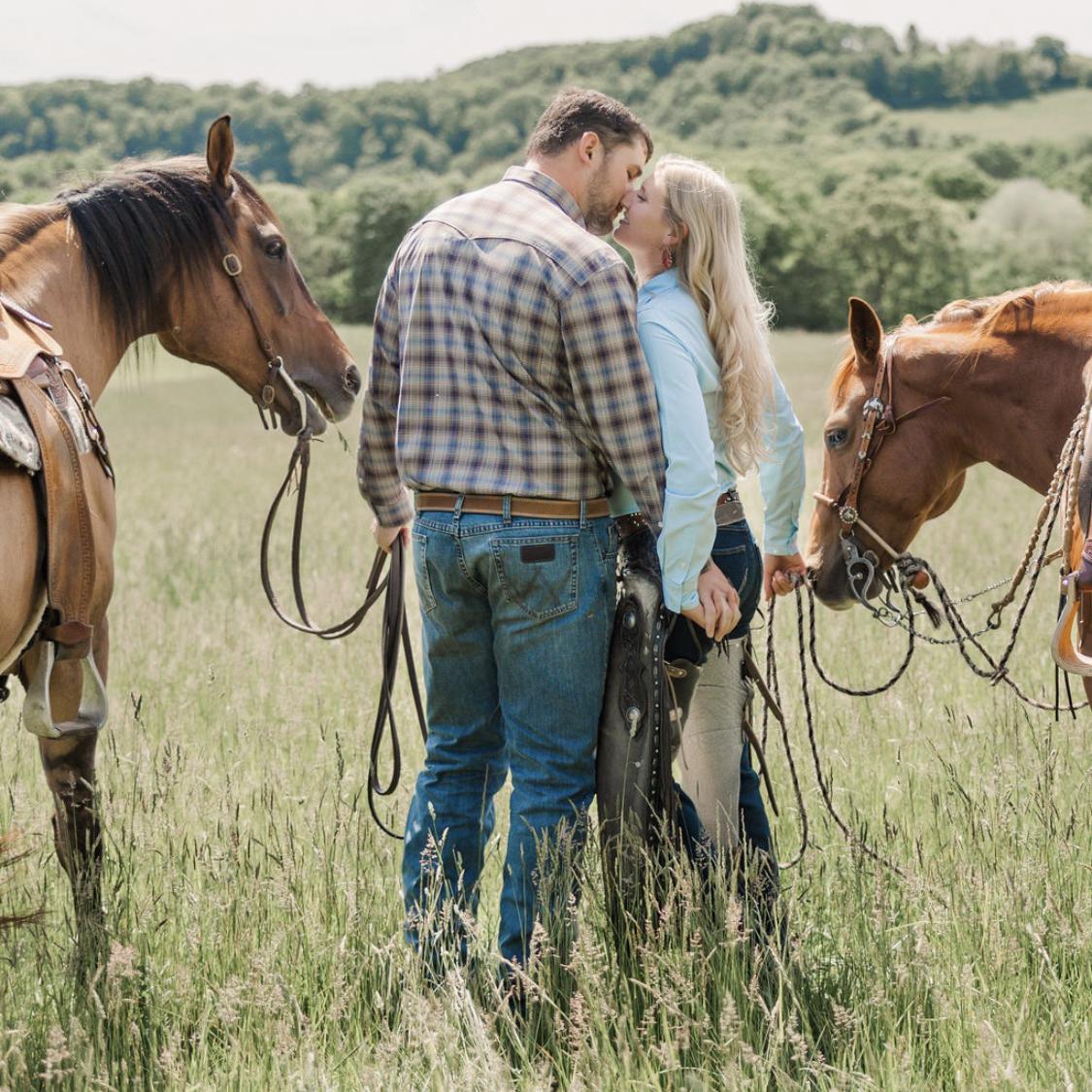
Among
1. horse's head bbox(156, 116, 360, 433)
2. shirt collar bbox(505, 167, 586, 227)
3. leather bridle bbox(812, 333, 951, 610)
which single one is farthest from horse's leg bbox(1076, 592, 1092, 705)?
horse's head bbox(156, 116, 360, 433)

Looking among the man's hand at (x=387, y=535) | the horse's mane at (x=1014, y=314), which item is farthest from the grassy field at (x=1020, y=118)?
the man's hand at (x=387, y=535)

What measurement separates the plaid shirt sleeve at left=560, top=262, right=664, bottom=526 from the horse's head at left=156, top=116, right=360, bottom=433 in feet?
5.05

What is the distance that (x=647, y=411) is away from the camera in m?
3.02

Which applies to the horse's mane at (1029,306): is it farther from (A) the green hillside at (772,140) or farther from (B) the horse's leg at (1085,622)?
(A) the green hillside at (772,140)

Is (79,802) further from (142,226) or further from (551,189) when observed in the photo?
(551,189)

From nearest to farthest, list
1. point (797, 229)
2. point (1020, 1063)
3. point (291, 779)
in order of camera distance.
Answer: point (1020, 1063) < point (291, 779) < point (797, 229)

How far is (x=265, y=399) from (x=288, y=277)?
0.43m

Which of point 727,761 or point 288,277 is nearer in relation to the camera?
point 727,761

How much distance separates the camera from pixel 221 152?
3.97 meters

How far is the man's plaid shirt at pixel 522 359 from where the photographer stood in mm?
2988

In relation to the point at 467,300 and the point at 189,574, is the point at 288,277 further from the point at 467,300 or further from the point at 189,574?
the point at 189,574

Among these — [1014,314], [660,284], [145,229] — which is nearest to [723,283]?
[660,284]

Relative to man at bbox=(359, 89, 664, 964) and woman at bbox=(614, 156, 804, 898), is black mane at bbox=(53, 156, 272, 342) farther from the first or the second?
woman at bbox=(614, 156, 804, 898)

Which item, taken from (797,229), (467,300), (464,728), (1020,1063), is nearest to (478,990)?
(464,728)
